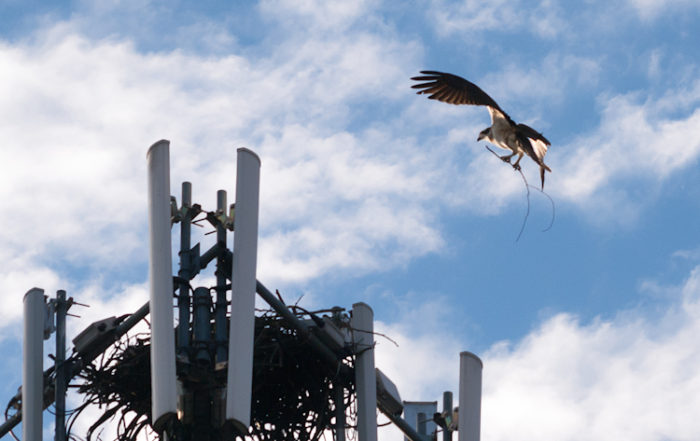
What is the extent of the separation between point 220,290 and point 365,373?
1702 millimetres

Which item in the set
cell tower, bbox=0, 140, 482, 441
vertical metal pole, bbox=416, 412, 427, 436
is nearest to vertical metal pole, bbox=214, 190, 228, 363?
cell tower, bbox=0, 140, 482, 441

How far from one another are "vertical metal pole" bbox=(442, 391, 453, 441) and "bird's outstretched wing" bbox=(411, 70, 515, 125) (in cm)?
311

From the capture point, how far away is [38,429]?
57.6 ft

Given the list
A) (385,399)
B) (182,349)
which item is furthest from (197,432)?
(385,399)

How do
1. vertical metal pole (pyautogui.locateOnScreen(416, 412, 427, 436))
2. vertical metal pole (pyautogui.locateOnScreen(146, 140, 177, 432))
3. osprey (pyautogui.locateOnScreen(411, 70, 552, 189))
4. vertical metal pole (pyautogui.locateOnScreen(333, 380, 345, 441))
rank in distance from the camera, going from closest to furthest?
vertical metal pole (pyautogui.locateOnScreen(146, 140, 177, 432))
osprey (pyautogui.locateOnScreen(411, 70, 552, 189))
vertical metal pole (pyautogui.locateOnScreen(333, 380, 345, 441))
vertical metal pole (pyautogui.locateOnScreen(416, 412, 427, 436))

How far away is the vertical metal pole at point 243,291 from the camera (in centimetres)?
1659

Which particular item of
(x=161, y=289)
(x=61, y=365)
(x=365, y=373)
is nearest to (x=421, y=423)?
(x=365, y=373)

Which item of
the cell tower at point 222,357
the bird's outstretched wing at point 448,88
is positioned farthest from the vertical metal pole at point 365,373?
the bird's outstretched wing at point 448,88

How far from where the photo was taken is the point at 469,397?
Answer: 18.2 meters

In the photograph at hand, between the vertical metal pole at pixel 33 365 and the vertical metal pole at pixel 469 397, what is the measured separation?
4.18 meters

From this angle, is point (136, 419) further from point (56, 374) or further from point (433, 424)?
point (433, 424)

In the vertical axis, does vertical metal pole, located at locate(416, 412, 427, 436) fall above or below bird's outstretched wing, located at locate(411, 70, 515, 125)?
below

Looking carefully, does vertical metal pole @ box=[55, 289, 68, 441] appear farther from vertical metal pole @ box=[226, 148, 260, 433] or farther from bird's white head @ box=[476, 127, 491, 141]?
bird's white head @ box=[476, 127, 491, 141]

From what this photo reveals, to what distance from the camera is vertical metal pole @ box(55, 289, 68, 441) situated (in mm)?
17859
